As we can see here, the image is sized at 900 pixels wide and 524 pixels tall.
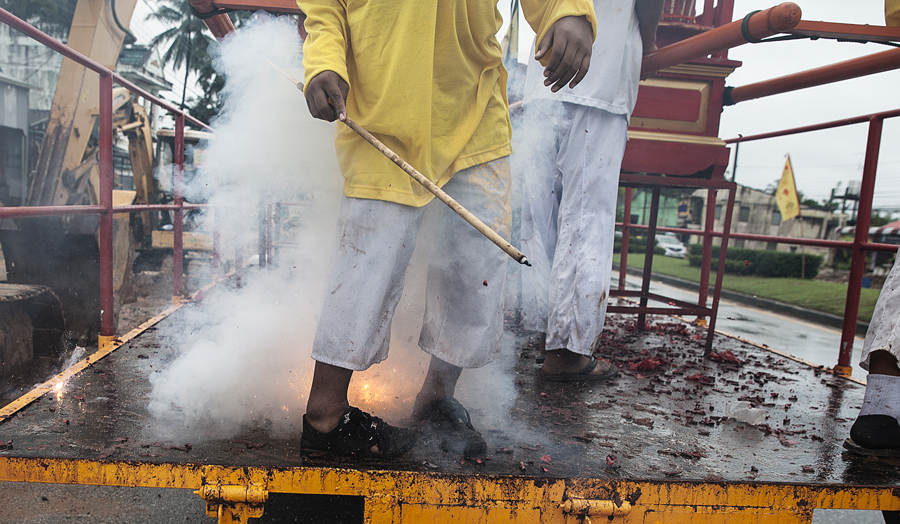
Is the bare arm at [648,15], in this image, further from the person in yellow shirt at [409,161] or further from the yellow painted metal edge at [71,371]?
the yellow painted metal edge at [71,371]

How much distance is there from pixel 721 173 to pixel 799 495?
6.11ft

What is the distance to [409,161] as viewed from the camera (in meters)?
1.52

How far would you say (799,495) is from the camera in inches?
54.7

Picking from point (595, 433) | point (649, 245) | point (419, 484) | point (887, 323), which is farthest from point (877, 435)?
point (649, 245)

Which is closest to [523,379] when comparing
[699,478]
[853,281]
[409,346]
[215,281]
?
[409,346]

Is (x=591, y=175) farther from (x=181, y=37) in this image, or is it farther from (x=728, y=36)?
(x=181, y=37)

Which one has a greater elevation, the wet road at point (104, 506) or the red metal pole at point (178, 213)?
the red metal pole at point (178, 213)

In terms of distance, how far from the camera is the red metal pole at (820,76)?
2.37 metres

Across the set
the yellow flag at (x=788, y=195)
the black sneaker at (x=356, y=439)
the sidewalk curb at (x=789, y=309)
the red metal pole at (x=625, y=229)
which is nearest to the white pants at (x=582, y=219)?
the black sneaker at (x=356, y=439)

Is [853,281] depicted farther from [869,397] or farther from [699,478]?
[699,478]

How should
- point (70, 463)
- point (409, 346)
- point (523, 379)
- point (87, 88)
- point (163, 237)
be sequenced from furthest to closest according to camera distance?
point (163, 237) → point (87, 88) → point (523, 379) → point (409, 346) → point (70, 463)

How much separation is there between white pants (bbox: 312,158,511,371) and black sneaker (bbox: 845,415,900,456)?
1.23m

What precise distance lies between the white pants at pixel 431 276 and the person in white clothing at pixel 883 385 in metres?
1.25

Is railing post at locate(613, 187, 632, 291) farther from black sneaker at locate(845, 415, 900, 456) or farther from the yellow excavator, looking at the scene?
the yellow excavator
